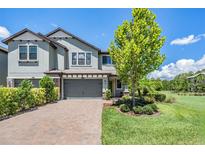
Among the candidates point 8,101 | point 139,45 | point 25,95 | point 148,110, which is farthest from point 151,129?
point 25,95

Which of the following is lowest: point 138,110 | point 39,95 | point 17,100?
point 138,110

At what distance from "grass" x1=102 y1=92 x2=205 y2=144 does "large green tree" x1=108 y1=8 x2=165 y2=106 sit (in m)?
2.86

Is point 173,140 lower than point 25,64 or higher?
lower

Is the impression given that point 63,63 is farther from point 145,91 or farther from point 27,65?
point 145,91

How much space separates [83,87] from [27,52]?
263 inches

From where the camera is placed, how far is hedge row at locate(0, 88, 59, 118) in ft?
42.4

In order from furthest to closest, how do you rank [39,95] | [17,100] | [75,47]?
[75,47] → [39,95] → [17,100]

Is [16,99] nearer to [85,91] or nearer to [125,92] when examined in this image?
[85,91]

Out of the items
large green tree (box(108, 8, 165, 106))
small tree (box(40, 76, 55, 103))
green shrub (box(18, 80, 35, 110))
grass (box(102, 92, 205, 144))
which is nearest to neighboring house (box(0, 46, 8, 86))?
small tree (box(40, 76, 55, 103))

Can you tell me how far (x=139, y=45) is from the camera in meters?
15.7
